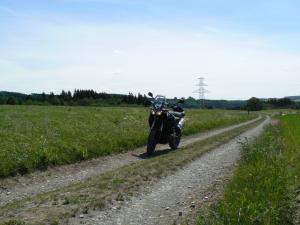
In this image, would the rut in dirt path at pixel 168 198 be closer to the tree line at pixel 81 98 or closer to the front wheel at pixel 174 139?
the front wheel at pixel 174 139

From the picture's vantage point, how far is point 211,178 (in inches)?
468

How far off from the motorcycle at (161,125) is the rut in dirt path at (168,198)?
246cm

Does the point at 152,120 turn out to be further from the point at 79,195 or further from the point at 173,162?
the point at 79,195

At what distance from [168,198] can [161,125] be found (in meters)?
7.96

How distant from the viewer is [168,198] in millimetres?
9422

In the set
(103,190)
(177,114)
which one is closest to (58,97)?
(177,114)

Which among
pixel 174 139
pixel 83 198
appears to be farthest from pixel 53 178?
pixel 174 139

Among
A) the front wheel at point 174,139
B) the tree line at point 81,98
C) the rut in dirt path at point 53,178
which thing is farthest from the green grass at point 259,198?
the tree line at point 81,98

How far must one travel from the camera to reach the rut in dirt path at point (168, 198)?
770 cm

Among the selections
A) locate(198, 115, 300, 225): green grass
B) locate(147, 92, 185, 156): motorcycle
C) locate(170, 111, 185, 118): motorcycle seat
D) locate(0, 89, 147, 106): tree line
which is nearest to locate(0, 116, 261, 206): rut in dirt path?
locate(147, 92, 185, 156): motorcycle

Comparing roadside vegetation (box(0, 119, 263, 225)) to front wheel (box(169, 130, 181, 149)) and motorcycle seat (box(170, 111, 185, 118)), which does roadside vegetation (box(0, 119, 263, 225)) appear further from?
motorcycle seat (box(170, 111, 185, 118))

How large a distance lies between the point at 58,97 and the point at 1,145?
433ft

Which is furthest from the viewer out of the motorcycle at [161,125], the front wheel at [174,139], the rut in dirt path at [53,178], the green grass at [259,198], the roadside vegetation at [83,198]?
the front wheel at [174,139]

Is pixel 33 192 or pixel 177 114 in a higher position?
pixel 177 114
